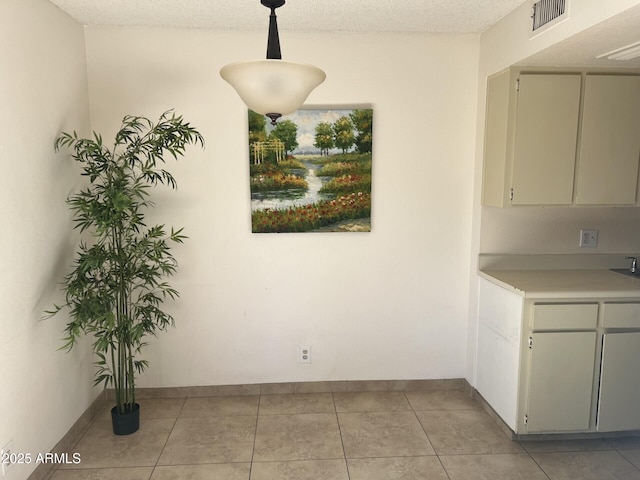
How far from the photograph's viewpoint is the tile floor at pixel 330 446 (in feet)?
7.68

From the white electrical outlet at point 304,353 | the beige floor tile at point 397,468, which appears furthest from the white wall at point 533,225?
the white electrical outlet at point 304,353

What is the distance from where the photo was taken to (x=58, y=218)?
2467 millimetres

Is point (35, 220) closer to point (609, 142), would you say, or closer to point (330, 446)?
point (330, 446)

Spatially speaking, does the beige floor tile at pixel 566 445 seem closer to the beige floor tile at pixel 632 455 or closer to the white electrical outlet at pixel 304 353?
the beige floor tile at pixel 632 455

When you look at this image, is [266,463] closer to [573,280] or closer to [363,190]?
[363,190]

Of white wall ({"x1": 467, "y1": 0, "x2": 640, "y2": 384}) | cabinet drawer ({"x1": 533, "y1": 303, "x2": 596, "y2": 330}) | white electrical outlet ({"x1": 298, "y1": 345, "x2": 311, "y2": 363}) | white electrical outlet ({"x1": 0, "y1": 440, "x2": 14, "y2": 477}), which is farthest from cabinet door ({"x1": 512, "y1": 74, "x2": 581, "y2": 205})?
white electrical outlet ({"x1": 0, "y1": 440, "x2": 14, "y2": 477})

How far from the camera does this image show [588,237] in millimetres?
3000

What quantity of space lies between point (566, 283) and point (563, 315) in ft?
0.81

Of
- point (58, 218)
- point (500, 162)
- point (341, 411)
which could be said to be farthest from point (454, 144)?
point (58, 218)

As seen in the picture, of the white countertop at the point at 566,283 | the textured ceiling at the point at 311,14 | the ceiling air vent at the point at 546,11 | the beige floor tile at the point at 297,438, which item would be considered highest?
the textured ceiling at the point at 311,14

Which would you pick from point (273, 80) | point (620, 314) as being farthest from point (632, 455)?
point (273, 80)

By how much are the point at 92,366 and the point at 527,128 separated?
314 centimetres

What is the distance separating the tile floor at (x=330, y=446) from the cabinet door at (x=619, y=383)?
0.17m

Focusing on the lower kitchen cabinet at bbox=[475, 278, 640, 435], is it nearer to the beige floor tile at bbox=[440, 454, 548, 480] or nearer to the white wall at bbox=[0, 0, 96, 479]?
the beige floor tile at bbox=[440, 454, 548, 480]
